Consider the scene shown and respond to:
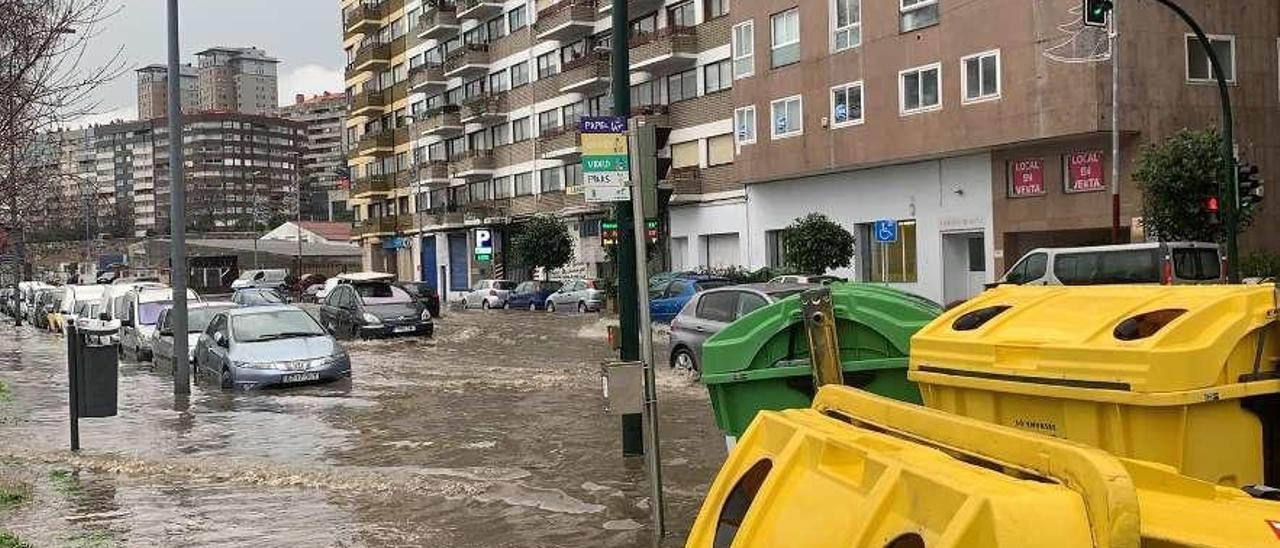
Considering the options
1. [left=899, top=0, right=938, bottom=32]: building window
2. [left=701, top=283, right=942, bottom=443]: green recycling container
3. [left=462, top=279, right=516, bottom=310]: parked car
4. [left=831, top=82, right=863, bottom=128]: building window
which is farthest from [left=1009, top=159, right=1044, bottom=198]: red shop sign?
[left=462, top=279, right=516, bottom=310]: parked car

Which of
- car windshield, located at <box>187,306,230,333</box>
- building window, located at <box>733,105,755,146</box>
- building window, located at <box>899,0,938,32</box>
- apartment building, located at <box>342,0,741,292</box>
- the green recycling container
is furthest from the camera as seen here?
apartment building, located at <box>342,0,741,292</box>

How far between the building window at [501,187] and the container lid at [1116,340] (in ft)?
183

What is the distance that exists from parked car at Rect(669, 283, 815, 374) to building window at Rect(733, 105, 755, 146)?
21869 millimetres

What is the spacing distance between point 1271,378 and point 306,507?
6796mm

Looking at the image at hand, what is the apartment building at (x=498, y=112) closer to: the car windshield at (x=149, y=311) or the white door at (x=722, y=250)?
the white door at (x=722, y=250)

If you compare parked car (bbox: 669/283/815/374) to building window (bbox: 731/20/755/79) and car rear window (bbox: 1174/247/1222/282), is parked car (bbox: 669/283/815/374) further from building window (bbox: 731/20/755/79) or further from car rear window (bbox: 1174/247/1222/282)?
building window (bbox: 731/20/755/79)

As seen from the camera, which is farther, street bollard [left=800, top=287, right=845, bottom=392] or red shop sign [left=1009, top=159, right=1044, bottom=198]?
red shop sign [left=1009, top=159, right=1044, bottom=198]

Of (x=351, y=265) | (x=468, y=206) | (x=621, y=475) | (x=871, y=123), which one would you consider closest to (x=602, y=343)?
(x=871, y=123)

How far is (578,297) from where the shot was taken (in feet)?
142

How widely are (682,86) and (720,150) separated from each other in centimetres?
395

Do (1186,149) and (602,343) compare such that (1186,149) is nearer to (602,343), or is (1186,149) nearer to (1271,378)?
(602,343)

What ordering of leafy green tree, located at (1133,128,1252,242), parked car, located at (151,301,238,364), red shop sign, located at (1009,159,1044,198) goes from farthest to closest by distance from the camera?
red shop sign, located at (1009,159,1044,198) → leafy green tree, located at (1133,128,1252,242) → parked car, located at (151,301,238,364)

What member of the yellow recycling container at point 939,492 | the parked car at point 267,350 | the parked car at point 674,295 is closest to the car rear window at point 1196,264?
the parked car at point 674,295

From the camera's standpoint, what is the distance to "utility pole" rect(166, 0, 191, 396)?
52.6 ft
